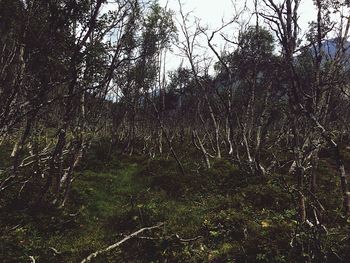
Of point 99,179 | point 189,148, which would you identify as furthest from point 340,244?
point 189,148

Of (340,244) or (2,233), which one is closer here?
(340,244)

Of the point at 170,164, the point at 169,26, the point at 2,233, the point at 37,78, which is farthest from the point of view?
the point at 169,26

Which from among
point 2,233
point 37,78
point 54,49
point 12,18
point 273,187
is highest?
point 12,18

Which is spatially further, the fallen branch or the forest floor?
the fallen branch

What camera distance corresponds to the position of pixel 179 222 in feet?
37.8

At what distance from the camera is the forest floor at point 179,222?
28.9 ft

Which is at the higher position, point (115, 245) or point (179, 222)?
point (179, 222)

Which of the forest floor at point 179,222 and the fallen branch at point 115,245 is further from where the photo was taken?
the fallen branch at point 115,245

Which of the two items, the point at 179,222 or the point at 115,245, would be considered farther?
the point at 179,222

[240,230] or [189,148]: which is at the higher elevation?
[189,148]

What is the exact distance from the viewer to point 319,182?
15.3 m

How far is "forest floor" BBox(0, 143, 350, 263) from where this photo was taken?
28.9 ft

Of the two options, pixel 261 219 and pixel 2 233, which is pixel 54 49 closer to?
pixel 2 233

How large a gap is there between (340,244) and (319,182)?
8.03 m
